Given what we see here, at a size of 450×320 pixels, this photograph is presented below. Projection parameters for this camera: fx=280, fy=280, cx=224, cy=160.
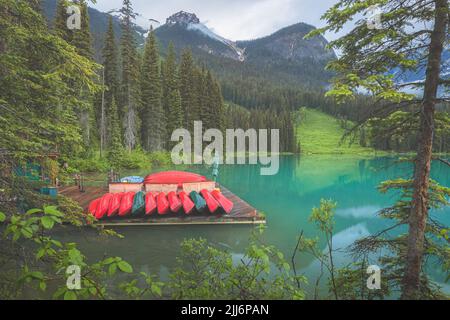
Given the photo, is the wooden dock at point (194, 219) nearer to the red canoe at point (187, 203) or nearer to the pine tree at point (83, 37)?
the red canoe at point (187, 203)

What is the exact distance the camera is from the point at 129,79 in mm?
41375

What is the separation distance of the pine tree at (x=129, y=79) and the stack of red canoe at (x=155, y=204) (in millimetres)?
26726

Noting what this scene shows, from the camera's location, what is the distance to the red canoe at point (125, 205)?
610 inches

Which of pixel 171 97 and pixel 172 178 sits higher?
pixel 171 97

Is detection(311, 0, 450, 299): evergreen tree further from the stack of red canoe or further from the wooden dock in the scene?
the stack of red canoe

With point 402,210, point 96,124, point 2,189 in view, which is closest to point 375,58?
point 402,210

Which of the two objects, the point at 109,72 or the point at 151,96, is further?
the point at 151,96

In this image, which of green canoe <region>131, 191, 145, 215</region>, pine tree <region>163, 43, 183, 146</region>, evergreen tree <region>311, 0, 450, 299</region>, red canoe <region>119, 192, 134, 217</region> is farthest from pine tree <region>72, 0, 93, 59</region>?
evergreen tree <region>311, 0, 450, 299</region>

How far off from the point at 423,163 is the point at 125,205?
46.4 feet

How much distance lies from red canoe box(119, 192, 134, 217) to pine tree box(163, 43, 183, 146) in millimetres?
34872

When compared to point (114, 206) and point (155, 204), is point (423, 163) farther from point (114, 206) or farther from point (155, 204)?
point (114, 206)

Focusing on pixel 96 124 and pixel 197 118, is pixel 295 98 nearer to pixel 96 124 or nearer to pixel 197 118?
pixel 197 118

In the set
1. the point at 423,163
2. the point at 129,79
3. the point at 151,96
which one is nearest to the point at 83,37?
the point at 129,79

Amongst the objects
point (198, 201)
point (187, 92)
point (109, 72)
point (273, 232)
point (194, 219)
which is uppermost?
point (109, 72)
